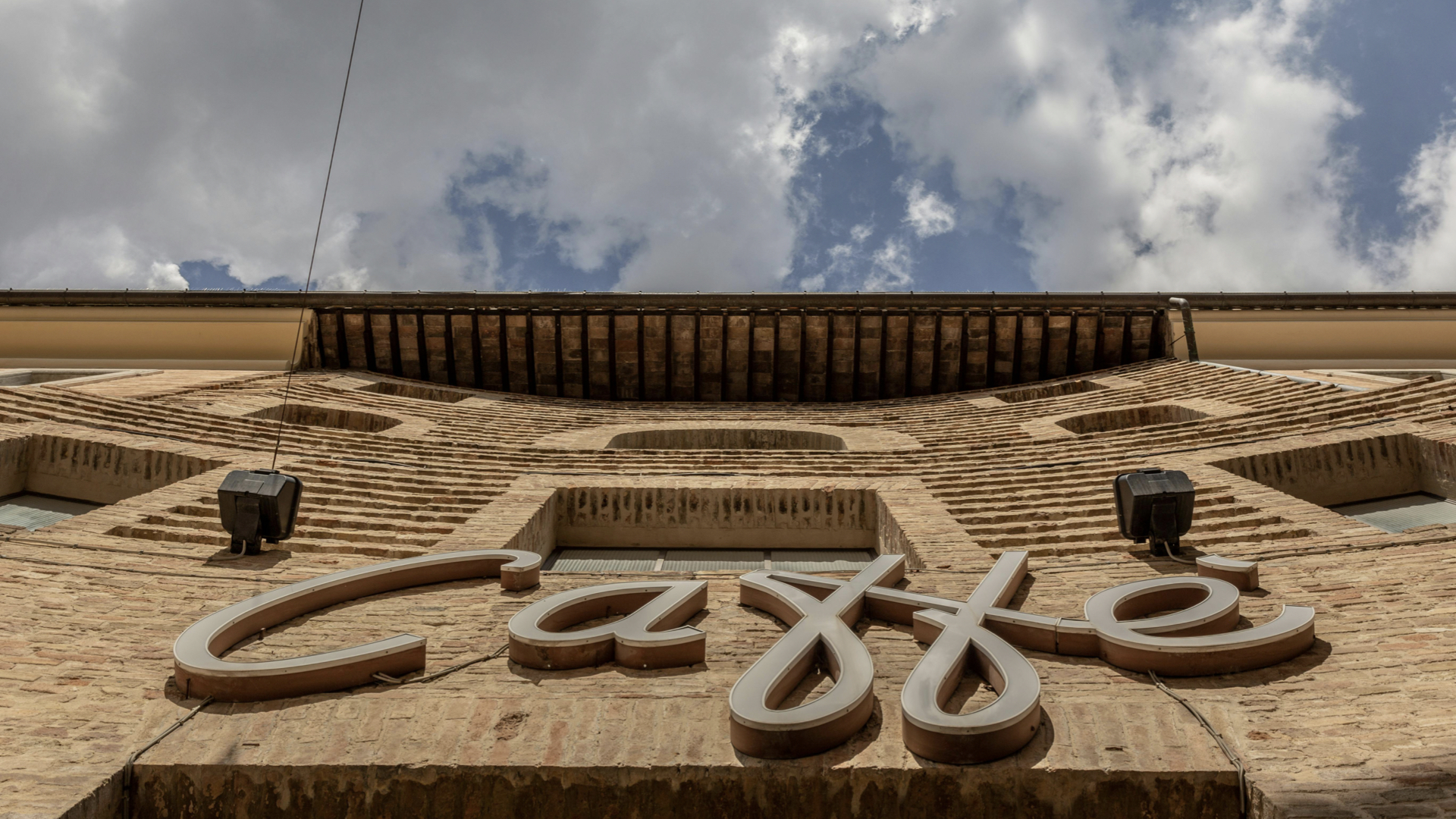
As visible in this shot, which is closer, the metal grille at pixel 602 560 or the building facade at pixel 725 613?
the building facade at pixel 725 613

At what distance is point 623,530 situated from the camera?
5.84 m

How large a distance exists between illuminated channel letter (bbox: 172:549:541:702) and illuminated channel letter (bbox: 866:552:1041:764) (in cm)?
184

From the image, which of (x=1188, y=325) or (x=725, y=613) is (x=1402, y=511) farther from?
(x=1188, y=325)

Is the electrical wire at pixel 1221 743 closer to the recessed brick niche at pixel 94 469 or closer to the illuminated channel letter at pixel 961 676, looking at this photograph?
the illuminated channel letter at pixel 961 676

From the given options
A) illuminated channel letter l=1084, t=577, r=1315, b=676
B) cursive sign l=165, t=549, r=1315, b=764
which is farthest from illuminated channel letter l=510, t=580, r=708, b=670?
illuminated channel letter l=1084, t=577, r=1315, b=676

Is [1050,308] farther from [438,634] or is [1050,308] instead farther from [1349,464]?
[438,634]

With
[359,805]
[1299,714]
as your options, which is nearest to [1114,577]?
[1299,714]

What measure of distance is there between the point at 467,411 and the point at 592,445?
8.99ft

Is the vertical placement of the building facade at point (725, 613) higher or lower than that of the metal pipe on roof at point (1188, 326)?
lower

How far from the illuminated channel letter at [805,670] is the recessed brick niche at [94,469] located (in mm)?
4847

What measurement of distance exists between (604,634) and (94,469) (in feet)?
17.2

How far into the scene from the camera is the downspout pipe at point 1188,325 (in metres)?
11.6

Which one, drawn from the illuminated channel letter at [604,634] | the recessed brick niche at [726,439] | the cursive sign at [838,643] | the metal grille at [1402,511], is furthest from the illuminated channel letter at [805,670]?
the recessed brick niche at [726,439]

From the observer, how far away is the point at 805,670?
9.49 feet
